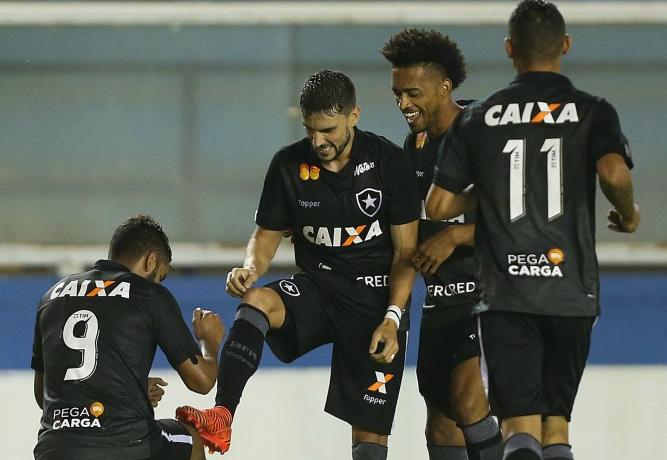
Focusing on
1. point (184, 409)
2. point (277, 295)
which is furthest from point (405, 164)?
point (184, 409)

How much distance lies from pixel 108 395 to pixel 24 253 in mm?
6373

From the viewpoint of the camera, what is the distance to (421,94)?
4.71 m

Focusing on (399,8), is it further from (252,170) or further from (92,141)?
(92,141)

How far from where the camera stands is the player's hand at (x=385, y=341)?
4199 mm

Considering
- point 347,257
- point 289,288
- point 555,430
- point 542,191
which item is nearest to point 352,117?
point 347,257

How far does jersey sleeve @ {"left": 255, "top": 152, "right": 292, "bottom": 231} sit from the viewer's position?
180 inches

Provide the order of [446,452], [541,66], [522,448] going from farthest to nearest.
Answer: [446,452]
[541,66]
[522,448]

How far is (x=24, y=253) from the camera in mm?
9906

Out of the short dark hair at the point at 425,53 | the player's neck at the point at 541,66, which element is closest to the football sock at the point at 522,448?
the player's neck at the point at 541,66

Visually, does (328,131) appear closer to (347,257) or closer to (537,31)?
(347,257)

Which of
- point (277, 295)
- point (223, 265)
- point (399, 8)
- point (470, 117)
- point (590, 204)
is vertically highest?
point (399, 8)

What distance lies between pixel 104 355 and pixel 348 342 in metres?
1.06

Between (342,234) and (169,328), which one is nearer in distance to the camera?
(169,328)

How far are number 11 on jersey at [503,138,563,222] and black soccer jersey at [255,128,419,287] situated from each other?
819mm
